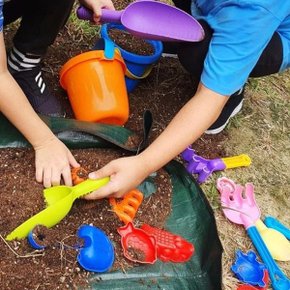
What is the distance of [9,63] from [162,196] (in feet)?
1.94

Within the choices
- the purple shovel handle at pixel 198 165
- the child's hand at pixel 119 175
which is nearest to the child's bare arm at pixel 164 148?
the child's hand at pixel 119 175

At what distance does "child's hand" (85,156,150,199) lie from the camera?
1214mm

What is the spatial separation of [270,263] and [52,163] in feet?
2.20

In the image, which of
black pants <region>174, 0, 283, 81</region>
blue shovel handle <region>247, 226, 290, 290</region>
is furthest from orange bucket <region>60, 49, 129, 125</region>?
blue shovel handle <region>247, 226, 290, 290</region>

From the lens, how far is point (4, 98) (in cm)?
117

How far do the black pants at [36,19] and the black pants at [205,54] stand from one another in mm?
375

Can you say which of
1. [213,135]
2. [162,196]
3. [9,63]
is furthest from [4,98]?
[213,135]

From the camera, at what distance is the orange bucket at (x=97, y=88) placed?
1.48 meters

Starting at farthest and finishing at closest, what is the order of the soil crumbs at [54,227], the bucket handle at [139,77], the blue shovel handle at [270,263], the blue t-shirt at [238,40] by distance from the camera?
the bucket handle at [139,77], the blue shovel handle at [270,263], the blue t-shirt at [238,40], the soil crumbs at [54,227]

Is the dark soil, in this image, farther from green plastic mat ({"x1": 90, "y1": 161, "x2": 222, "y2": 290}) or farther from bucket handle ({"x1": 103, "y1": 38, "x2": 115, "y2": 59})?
bucket handle ({"x1": 103, "y1": 38, "x2": 115, "y2": 59})

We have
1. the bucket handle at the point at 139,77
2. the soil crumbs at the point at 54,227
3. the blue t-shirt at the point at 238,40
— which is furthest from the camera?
the bucket handle at the point at 139,77

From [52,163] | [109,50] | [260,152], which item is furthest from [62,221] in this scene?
[260,152]

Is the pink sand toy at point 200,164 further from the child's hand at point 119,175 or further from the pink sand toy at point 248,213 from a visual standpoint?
the child's hand at point 119,175

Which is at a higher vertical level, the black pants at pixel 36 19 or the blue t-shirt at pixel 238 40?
the blue t-shirt at pixel 238 40
